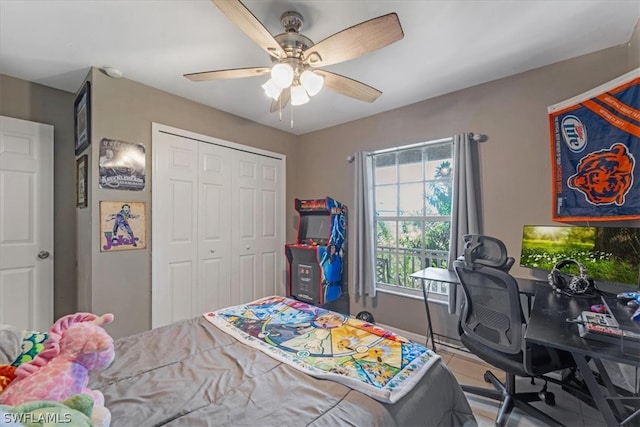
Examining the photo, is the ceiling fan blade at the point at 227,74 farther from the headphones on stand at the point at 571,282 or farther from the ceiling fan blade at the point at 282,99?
the headphones on stand at the point at 571,282

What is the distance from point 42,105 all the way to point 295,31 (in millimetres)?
2432

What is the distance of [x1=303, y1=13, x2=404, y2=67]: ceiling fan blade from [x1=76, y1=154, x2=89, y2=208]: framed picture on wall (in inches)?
82.5

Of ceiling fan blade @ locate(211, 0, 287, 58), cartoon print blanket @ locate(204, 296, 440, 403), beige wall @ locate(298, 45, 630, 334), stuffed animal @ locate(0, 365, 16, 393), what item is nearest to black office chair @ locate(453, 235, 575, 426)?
cartoon print blanket @ locate(204, 296, 440, 403)

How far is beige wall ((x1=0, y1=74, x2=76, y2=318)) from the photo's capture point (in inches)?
95.2

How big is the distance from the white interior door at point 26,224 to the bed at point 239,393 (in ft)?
5.43

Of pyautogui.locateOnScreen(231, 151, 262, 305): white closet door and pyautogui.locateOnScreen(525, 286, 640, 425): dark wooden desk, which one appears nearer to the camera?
pyautogui.locateOnScreen(525, 286, 640, 425): dark wooden desk

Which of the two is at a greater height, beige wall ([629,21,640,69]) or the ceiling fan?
beige wall ([629,21,640,69])

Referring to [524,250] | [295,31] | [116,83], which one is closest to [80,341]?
[295,31]

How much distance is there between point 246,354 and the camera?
133 centimetres

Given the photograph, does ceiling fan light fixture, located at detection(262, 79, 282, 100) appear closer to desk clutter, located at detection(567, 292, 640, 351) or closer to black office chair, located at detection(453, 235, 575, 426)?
black office chair, located at detection(453, 235, 575, 426)

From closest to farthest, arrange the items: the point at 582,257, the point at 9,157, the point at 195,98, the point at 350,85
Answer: the point at 350,85, the point at 582,257, the point at 9,157, the point at 195,98

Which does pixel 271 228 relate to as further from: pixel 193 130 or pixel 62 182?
pixel 62 182

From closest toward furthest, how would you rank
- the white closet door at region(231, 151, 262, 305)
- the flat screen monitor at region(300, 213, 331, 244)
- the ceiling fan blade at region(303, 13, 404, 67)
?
the ceiling fan blade at region(303, 13, 404, 67)
the white closet door at region(231, 151, 262, 305)
the flat screen monitor at region(300, 213, 331, 244)

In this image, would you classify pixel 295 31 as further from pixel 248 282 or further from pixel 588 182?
pixel 248 282
